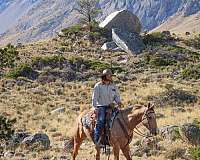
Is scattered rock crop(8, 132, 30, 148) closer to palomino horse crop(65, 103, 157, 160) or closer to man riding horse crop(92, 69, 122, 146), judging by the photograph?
man riding horse crop(92, 69, 122, 146)

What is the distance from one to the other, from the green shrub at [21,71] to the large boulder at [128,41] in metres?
13.7

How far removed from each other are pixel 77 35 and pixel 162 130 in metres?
45.6

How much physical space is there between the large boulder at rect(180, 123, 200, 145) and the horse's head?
4.24 m

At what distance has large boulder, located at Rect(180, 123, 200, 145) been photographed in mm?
20047

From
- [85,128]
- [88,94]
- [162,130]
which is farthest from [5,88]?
[85,128]

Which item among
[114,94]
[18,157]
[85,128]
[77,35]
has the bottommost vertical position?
[18,157]

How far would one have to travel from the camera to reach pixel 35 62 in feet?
168

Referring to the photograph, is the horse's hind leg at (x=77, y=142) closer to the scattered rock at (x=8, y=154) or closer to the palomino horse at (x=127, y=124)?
the palomino horse at (x=127, y=124)

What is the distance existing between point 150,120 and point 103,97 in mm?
1732

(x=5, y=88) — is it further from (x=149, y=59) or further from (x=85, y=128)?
(x=85, y=128)

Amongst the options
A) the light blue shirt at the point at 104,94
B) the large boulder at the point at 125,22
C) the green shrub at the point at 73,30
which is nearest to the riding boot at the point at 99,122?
the light blue shirt at the point at 104,94

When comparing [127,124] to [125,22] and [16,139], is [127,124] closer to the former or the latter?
[16,139]

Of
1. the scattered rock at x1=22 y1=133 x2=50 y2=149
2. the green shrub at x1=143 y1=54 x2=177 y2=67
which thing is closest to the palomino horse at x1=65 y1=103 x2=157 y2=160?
the scattered rock at x1=22 y1=133 x2=50 y2=149

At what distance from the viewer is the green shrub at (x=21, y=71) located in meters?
46.4
